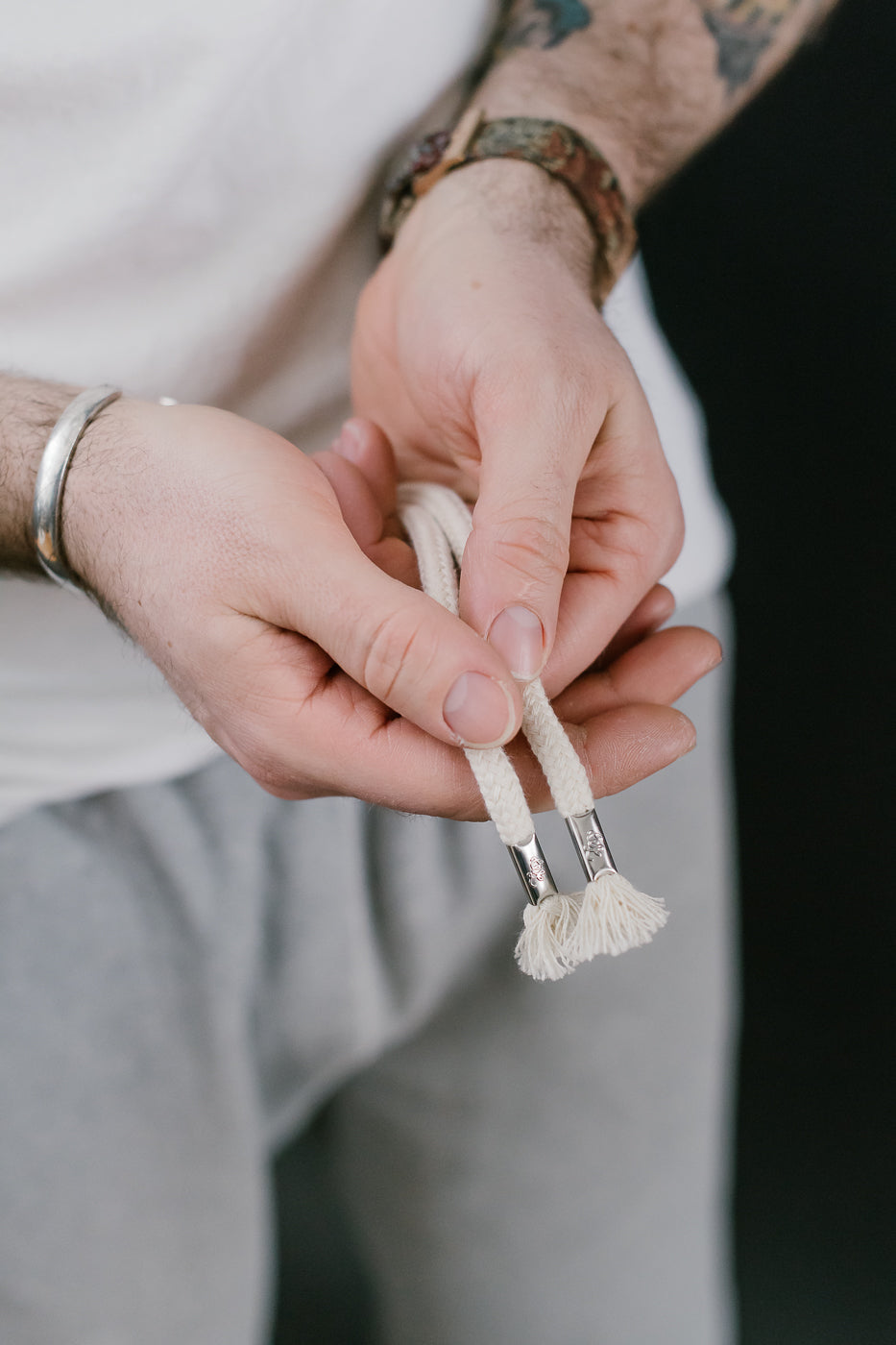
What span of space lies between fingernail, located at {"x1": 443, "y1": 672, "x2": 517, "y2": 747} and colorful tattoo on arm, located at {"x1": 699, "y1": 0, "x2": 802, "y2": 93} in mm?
608

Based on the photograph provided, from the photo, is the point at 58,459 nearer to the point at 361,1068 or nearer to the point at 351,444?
the point at 351,444

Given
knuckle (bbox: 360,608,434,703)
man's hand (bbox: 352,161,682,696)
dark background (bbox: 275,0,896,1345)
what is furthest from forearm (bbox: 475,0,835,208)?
knuckle (bbox: 360,608,434,703)

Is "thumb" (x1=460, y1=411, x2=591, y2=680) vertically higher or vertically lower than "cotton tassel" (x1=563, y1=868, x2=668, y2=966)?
higher

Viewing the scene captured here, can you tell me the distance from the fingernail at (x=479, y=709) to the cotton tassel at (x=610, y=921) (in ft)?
0.29

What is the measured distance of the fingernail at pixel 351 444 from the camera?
0.57 metres

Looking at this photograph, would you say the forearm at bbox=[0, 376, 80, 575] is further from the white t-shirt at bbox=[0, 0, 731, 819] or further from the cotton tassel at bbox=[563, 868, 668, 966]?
the cotton tassel at bbox=[563, 868, 668, 966]

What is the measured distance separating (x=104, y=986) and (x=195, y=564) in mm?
323

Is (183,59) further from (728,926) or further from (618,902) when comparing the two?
(728,926)

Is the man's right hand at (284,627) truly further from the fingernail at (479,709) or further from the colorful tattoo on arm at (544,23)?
the colorful tattoo on arm at (544,23)

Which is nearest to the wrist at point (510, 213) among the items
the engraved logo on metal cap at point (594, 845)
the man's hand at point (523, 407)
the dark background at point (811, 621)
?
the man's hand at point (523, 407)

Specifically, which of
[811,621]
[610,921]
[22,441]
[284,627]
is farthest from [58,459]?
[811,621]

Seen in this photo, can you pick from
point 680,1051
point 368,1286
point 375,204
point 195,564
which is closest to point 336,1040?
point 680,1051

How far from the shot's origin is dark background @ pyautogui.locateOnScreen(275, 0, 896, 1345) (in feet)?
3.22

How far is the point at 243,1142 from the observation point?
670 millimetres
